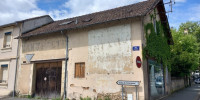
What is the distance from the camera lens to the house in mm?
9227

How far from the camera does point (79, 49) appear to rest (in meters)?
11.0

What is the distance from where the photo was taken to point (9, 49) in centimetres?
1423

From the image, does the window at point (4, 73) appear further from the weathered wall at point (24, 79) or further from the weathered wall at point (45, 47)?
the weathered wall at point (45, 47)

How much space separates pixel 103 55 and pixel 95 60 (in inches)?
24.7

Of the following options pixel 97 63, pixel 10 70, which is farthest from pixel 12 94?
pixel 97 63

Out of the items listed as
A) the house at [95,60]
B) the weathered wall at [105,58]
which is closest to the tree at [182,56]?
the house at [95,60]

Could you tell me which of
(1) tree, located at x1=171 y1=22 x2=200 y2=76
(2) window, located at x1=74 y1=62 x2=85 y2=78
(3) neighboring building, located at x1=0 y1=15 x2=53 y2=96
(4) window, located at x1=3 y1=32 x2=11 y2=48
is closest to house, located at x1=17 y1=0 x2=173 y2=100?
(2) window, located at x1=74 y1=62 x2=85 y2=78

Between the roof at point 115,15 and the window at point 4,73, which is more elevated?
the roof at point 115,15

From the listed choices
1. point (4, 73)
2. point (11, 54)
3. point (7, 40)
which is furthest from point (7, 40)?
point (4, 73)

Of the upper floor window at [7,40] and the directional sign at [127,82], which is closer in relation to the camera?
the directional sign at [127,82]

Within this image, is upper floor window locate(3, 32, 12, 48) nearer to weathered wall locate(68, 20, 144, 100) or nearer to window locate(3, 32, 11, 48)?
window locate(3, 32, 11, 48)

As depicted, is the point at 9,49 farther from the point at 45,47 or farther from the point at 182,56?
the point at 182,56

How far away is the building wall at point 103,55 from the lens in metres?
9.23

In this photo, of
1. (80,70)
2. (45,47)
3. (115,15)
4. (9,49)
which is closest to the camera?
(115,15)
